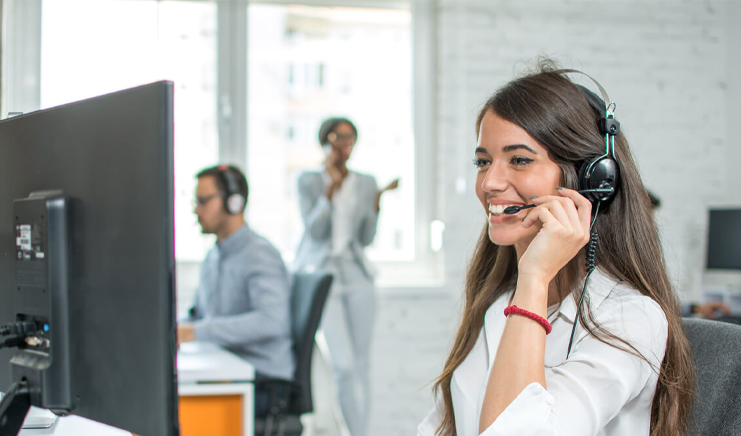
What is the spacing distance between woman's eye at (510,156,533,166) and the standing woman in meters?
2.04

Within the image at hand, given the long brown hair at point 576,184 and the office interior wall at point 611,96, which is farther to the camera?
the office interior wall at point 611,96

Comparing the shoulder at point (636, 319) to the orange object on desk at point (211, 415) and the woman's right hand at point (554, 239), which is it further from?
the orange object on desk at point (211, 415)

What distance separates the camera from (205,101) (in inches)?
138

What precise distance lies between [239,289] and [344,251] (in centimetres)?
92

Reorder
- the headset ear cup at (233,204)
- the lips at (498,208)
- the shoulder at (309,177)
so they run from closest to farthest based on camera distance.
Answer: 1. the lips at (498,208)
2. the headset ear cup at (233,204)
3. the shoulder at (309,177)

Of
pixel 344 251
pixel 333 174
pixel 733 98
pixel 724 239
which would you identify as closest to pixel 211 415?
pixel 344 251

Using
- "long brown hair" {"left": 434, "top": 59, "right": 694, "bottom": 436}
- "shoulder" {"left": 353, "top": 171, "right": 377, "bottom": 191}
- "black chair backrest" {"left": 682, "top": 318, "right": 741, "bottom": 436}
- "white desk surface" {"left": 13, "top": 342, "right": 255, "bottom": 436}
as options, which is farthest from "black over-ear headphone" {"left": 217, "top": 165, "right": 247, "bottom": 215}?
"black chair backrest" {"left": 682, "top": 318, "right": 741, "bottom": 436}

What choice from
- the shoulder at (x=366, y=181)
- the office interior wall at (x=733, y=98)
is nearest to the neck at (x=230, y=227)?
the shoulder at (x=366, y=181)

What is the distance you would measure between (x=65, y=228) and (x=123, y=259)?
112mm

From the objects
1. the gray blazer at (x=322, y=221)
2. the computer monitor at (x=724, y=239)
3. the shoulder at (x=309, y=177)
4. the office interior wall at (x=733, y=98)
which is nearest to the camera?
the gray blazer at (x=322, y=221)

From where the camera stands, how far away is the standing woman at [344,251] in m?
3.00

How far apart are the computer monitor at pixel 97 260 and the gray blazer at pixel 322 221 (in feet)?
7.60

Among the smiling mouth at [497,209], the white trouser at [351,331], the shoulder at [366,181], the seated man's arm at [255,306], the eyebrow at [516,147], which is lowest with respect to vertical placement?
the white trouser at [351,331]

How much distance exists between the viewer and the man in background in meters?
2.08
